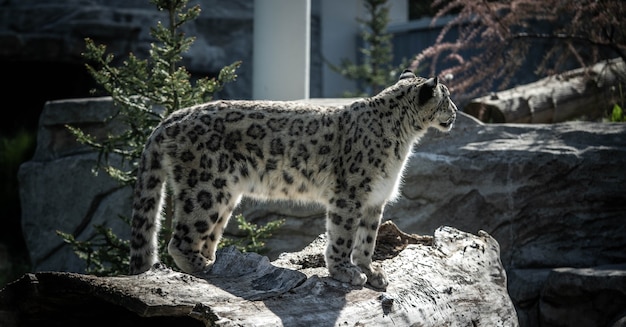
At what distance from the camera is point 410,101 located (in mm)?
6484

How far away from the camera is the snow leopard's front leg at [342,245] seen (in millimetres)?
5695

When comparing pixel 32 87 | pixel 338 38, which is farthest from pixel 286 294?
pixel 338 38

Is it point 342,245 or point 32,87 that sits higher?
point 32,87

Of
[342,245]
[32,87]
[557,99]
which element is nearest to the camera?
[342,245]

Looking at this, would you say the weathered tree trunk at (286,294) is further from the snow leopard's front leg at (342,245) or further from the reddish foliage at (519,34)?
the reddish foliage at (519,34)

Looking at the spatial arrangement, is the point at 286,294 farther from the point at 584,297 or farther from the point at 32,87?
the point at 32,87

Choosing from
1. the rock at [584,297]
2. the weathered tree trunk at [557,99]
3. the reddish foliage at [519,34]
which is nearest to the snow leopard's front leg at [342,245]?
the rock at [584,297]

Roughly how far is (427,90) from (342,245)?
1398 mm

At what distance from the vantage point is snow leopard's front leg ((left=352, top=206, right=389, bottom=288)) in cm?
581

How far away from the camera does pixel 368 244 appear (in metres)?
6.22

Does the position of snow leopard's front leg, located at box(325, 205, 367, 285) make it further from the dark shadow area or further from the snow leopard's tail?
the dark shadow area

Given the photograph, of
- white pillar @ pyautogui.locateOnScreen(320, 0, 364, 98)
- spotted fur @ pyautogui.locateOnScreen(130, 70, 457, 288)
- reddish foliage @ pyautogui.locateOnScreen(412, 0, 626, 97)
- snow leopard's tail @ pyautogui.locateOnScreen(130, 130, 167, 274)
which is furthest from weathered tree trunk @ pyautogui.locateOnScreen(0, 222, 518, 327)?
white pillar @ pyautogui.locateOnScreen(320, 0, 364, 98)

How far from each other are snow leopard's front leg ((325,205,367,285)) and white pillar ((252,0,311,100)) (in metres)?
4.64

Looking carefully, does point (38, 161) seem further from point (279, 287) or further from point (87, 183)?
point (279, 287)
